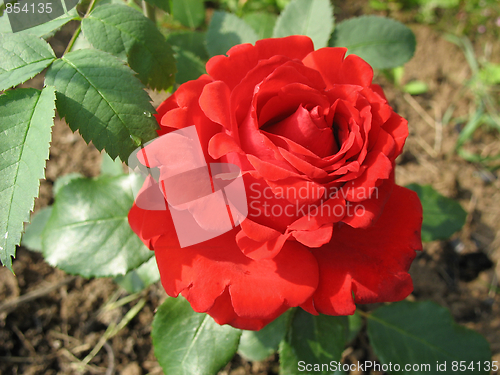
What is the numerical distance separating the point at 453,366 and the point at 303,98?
1197mm

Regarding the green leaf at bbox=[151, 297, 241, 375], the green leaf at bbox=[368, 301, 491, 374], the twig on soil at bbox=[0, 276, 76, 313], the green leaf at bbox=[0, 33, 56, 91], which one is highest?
the green leaf at bbox=[0, 33, 56, 91]

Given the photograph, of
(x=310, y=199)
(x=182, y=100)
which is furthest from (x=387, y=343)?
(x=182, y=100)

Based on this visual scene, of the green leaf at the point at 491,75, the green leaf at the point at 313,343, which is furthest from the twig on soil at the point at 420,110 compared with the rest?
the green leaf at the point at 313,343

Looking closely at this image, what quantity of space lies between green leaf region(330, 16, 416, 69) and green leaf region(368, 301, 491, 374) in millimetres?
947

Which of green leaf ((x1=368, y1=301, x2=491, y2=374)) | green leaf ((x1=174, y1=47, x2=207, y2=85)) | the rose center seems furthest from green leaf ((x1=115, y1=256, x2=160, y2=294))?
green leaf ((x1=368, y1=301, x2=491, y2=374))

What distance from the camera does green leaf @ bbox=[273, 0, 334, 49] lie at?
3.92 ft

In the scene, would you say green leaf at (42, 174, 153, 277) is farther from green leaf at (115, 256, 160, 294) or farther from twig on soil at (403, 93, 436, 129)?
twig on soil at (403, 93, 436, 129)

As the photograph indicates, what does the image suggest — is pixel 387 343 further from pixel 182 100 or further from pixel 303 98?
pixel 182 100

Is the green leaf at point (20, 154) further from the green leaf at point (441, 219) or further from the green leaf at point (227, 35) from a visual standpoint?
the green leaf at point (441, 219)

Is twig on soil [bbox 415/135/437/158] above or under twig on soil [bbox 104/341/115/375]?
above

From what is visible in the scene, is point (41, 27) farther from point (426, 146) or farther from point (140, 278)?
point (426, 146)

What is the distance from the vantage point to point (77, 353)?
168cm

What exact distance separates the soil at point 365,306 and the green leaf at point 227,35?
103cm

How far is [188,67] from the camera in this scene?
4.10 feet
